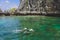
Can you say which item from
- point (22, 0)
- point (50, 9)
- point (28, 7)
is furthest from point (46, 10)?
point (22, 0)

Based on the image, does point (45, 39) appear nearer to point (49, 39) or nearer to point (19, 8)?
point (49, 39)

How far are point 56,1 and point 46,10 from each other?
331cm

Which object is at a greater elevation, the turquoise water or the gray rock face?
the turquoise water

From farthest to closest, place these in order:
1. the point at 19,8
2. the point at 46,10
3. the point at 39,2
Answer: the point at 19,8 → the point at 39,2 → the point at 46,10

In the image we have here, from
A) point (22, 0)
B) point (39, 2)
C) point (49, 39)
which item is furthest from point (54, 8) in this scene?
point (49, 39)

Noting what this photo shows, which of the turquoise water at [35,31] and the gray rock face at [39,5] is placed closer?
the turquoise water at [35,31]

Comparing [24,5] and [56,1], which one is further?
[24,5]

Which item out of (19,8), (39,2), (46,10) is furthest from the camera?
(19,8)

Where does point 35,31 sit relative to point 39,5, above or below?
above

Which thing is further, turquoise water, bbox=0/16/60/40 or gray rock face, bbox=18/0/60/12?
gray rock face, bbox=18/0/60/12

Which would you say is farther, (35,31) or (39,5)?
(39,5)

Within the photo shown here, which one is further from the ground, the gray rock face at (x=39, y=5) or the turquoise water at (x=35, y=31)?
the turquoise water at (x=35, y=31)

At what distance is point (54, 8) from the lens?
38.8 m

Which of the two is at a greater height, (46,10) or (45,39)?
(45,39)
